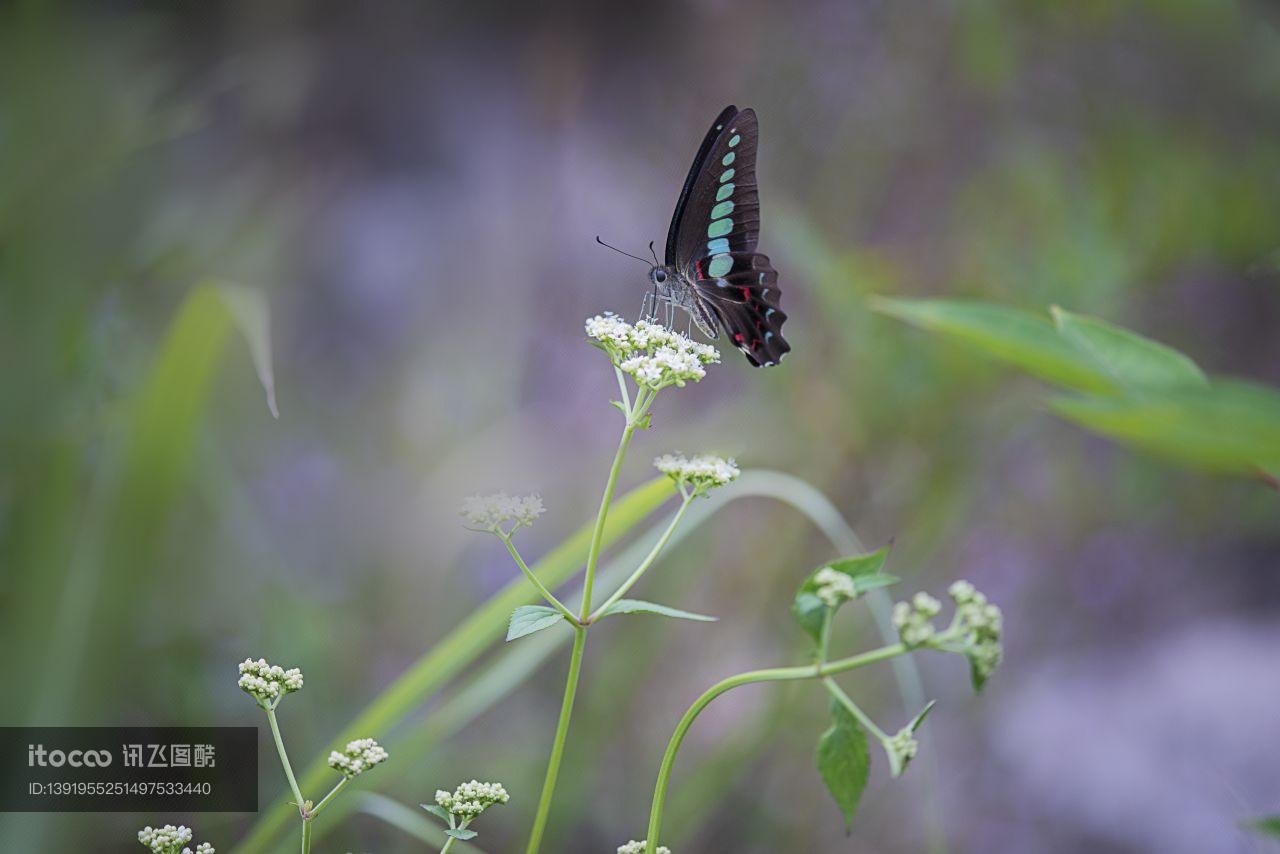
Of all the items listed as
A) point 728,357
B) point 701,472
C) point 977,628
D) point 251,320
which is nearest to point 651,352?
point 701,472

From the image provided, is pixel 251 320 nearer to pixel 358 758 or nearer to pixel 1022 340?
pixel 358 758

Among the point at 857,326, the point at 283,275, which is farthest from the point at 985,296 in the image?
the point at 283,275

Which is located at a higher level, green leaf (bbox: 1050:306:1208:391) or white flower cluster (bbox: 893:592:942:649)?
green leaf (bbox: 1050:306:1208:391)

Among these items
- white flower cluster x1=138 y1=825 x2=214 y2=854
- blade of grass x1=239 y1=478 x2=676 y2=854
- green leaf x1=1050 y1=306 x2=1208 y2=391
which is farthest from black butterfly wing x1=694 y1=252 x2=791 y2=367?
white flower cluster x1=138 y1=825 x2=214 y2=854

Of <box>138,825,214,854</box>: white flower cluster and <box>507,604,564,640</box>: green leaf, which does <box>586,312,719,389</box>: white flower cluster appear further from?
<box>138,825,214,854</box>: white flower cluster

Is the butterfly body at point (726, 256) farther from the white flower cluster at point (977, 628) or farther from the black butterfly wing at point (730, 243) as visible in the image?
the white flower cluster at point (977, 628)
